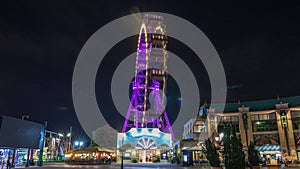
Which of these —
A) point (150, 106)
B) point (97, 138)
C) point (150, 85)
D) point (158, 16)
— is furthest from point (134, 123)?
point (158, 16)

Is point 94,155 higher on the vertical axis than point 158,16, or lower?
lower

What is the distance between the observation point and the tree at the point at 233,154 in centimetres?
1588

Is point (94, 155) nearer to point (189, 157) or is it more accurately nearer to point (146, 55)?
point (189, 157)

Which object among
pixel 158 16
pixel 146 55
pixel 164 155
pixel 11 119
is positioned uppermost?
pixel 158 16

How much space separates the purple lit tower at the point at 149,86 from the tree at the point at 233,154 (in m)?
42.6

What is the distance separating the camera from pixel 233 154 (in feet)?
53.1

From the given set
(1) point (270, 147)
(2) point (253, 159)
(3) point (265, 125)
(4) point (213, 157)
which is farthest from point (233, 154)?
(3) point (265, 125)

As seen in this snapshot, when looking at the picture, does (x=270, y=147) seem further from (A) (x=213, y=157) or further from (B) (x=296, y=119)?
(A) (x=213, y=157)

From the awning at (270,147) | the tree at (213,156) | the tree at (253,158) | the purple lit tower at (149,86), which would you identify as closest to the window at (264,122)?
the awning at (270,147)

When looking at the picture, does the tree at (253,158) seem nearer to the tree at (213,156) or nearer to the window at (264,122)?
the tree at (213,156)

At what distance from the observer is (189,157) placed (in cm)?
3456

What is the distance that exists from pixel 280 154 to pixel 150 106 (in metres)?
30.5

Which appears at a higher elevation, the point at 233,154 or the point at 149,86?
the point at 149,86

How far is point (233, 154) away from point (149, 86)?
4522 centimetres
